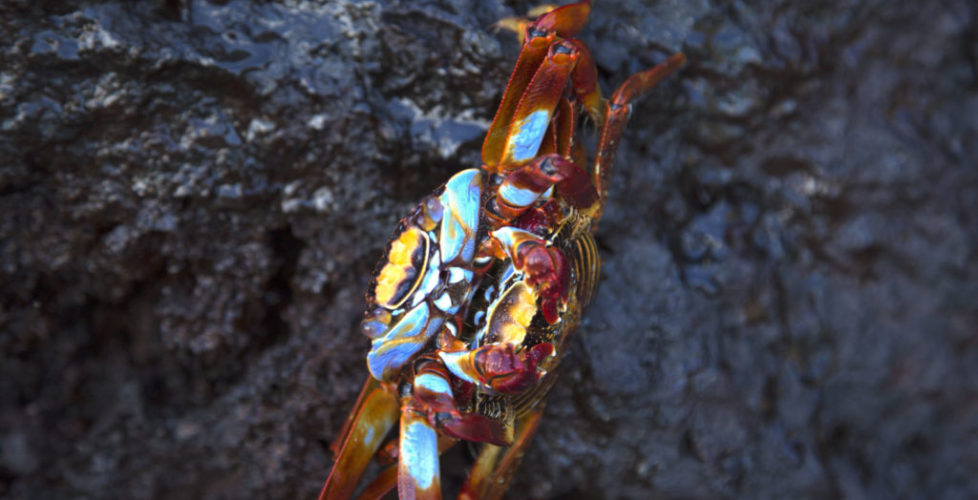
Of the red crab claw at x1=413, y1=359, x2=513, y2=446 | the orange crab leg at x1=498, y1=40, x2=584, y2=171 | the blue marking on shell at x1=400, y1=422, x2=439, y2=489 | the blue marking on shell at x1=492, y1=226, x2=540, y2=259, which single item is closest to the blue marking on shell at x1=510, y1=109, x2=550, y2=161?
the orange crab leg at x1=498, y1=40, x2=584, y2=171

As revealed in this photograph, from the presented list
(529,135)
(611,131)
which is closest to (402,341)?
(529,135)

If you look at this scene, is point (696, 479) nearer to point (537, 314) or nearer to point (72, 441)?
point (537, 314)

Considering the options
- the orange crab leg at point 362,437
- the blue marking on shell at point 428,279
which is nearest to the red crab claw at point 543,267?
the blue marking on shell at point 428,279

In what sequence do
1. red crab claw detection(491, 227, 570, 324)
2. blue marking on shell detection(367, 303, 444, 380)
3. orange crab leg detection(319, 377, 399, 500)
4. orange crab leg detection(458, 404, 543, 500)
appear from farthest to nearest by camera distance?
1. orange crab leg detection(458, 404, 543, 500)
2. orange crab leg detection(319, 377, 399, 500)
3. blue marking on shell detection(367, 303, 444, 380)
4. red crab claw detection(491, 227, 570, 324)

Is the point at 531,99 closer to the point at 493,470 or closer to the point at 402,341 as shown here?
the point at 402,341

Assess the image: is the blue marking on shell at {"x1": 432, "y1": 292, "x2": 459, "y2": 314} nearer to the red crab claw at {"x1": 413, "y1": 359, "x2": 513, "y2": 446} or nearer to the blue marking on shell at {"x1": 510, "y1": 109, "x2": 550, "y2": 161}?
the red crab claw at {"x1": 413, "y1": 359, "x2": 513, "y2": 446}

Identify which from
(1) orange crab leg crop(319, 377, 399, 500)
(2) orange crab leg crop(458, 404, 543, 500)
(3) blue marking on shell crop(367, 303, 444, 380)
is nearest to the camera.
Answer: (3) blue marking on shell crop(367, 303, 444, 380)

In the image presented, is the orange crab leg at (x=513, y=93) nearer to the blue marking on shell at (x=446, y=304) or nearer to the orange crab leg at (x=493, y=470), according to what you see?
the blue marking on shell at (x=446, y=304)
